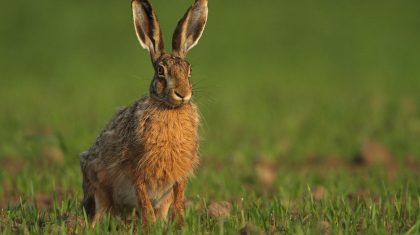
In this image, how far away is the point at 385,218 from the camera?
621cm

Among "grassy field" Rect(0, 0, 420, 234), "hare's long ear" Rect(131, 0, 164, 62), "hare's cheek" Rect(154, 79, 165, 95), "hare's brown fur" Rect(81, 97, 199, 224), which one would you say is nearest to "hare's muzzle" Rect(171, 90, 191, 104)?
"hare's cheek" Rect(154, 79, 165, 95)

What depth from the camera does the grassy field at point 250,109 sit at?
6438 millimetres

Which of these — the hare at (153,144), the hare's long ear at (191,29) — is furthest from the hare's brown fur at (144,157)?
the hare's long ear at (191,29)

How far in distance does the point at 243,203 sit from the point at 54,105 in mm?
8792

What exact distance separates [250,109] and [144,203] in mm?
9408

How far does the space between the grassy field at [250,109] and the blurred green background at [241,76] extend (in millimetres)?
49

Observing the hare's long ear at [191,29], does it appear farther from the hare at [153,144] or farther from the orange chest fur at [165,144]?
the orange chest fur at [165,144]

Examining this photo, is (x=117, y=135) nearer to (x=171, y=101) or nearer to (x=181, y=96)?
(x=171, y=101)

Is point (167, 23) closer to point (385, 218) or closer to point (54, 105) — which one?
point (54, 105)

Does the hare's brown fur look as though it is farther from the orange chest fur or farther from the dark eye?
the dark eye

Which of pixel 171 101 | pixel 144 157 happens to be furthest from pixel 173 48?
pixel 144 157

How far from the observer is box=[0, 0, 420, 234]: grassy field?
21.1 ft

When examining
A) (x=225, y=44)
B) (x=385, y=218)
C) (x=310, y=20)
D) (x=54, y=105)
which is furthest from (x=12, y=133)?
(x=310, y=20)

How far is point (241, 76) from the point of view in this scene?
70.4ft
